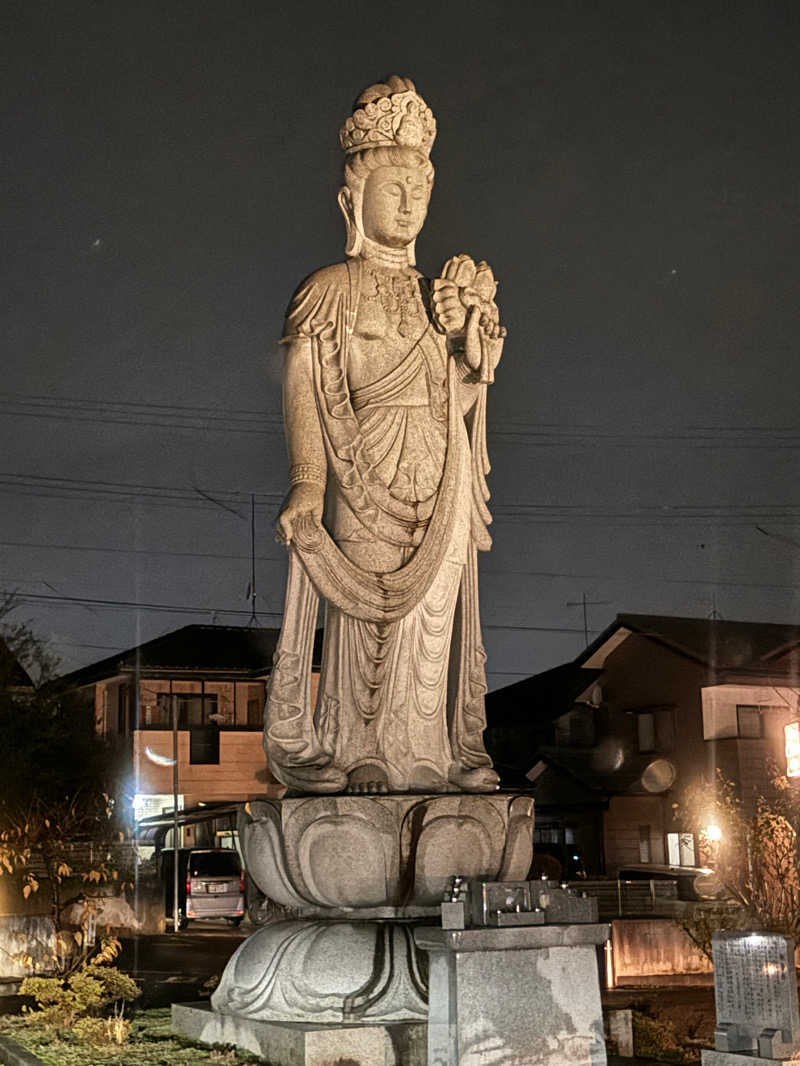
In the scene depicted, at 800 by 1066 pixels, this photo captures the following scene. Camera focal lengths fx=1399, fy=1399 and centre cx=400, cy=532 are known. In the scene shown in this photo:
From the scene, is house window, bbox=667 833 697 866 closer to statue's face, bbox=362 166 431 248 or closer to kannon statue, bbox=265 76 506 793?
kannon statue, bbox=265 76 506 793

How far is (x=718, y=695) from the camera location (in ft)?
116

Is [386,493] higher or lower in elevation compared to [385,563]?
higher

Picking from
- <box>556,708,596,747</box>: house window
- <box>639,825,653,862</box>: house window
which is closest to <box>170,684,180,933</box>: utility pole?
<box>556,708,596,747</box>: house window

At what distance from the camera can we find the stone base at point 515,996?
685 centimetres

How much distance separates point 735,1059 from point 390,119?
263 inches

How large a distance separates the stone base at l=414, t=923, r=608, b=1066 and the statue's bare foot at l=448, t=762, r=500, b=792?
100 inches

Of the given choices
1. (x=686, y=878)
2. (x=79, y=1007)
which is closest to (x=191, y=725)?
(x=686, y=878)

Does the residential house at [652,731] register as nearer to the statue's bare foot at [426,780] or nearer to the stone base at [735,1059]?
the statue's bare foot at [426,780]

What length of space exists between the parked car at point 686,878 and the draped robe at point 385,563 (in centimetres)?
918

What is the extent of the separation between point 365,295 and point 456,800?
12.2ft

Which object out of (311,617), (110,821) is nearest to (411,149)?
(311,617)

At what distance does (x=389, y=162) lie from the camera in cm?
1025

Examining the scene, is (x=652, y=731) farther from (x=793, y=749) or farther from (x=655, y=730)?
(x=793, y=749)

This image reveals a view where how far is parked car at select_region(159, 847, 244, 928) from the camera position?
31.6 m
